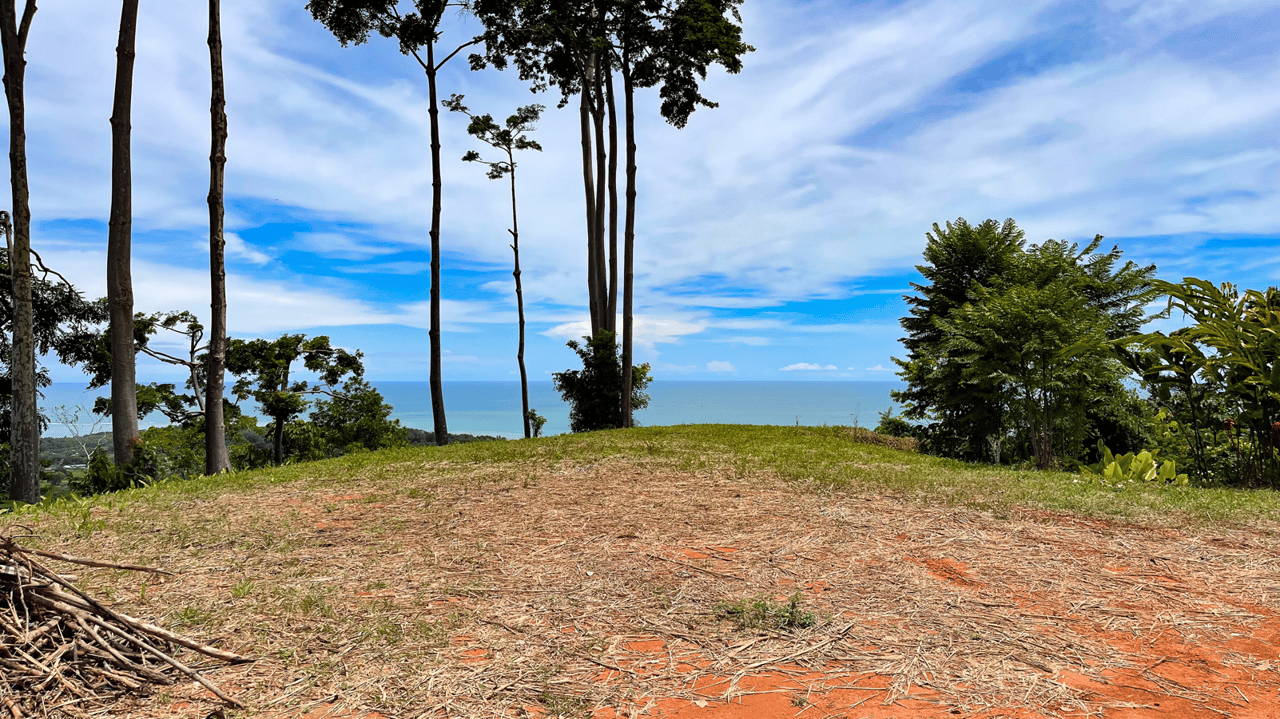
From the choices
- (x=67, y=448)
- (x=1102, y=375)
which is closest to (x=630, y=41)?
(x=1102, y=375)

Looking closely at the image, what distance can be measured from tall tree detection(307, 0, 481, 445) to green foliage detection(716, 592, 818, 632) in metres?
12.0

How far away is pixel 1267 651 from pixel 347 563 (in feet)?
16.2

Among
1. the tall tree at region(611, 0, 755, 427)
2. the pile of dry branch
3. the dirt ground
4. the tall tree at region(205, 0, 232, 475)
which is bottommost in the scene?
the dirt ground

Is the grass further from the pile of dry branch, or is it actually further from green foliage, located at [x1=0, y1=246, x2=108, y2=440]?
green foliage, located at [x1=0, y1=246, x2=108, y2=440]

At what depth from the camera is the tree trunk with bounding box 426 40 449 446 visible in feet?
46.2

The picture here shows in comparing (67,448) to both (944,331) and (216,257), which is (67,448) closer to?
(216,257)

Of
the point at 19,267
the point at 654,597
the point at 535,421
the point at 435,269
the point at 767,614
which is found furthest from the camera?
the point at 535,421

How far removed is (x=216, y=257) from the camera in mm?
9266

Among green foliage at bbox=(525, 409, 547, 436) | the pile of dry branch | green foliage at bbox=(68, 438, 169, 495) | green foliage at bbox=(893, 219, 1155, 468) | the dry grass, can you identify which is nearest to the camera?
the pile of dry branch

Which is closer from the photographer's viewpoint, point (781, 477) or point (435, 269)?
point (781, 477)

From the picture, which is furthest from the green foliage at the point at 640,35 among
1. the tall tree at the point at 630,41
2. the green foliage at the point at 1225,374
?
the green foliage at the point at 1225,374

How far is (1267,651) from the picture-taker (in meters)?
2.82

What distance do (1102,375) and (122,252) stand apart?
47.5 ft

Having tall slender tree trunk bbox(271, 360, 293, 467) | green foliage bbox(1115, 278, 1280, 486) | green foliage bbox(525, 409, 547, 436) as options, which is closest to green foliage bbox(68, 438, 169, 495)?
tall slender tree trunk bbox(271, 360, 293, 467)
